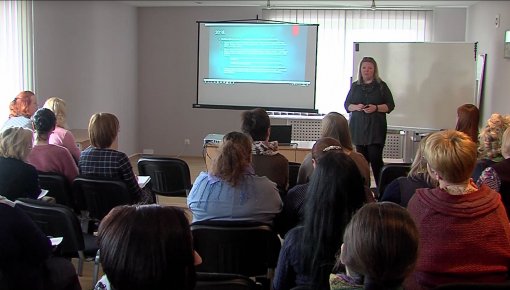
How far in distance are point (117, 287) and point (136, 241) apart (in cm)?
14

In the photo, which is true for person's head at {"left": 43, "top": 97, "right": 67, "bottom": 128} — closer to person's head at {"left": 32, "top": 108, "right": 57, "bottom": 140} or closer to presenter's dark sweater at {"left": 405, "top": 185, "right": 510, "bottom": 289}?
person's head at {"left": 32, "top": 108, "right": 57, "bottom": 140}

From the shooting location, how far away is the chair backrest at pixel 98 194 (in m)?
3.31

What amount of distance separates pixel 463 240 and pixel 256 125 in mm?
2300

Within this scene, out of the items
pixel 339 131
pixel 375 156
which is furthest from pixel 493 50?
pixel 339 131

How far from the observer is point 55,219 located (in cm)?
271

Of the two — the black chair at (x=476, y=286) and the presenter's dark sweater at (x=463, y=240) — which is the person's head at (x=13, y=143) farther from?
the black chair at (x=476, y=286)

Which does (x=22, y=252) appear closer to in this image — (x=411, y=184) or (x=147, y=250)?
(x=147, y=250)

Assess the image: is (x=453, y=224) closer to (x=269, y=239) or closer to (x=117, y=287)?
(x=269, y=239)

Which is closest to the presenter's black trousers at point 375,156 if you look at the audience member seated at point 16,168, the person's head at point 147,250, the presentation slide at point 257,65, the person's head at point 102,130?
the presentation slide at point 257,65

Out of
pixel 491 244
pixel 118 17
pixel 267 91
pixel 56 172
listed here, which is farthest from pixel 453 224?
pixel 118 17

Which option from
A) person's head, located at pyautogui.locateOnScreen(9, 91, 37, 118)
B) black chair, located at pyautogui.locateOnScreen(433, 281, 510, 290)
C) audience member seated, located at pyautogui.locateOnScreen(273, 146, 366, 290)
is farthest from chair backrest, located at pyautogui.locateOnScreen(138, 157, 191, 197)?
black chair, located at pyautogui.locateOnScreen(433, 281, 510, 290)

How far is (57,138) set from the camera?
14.4 feet

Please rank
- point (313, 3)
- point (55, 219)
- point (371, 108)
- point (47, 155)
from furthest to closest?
point (313, 3) → point (371, 108) → point (47, 155) → point (55, 219)

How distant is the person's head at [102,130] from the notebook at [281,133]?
204cm
